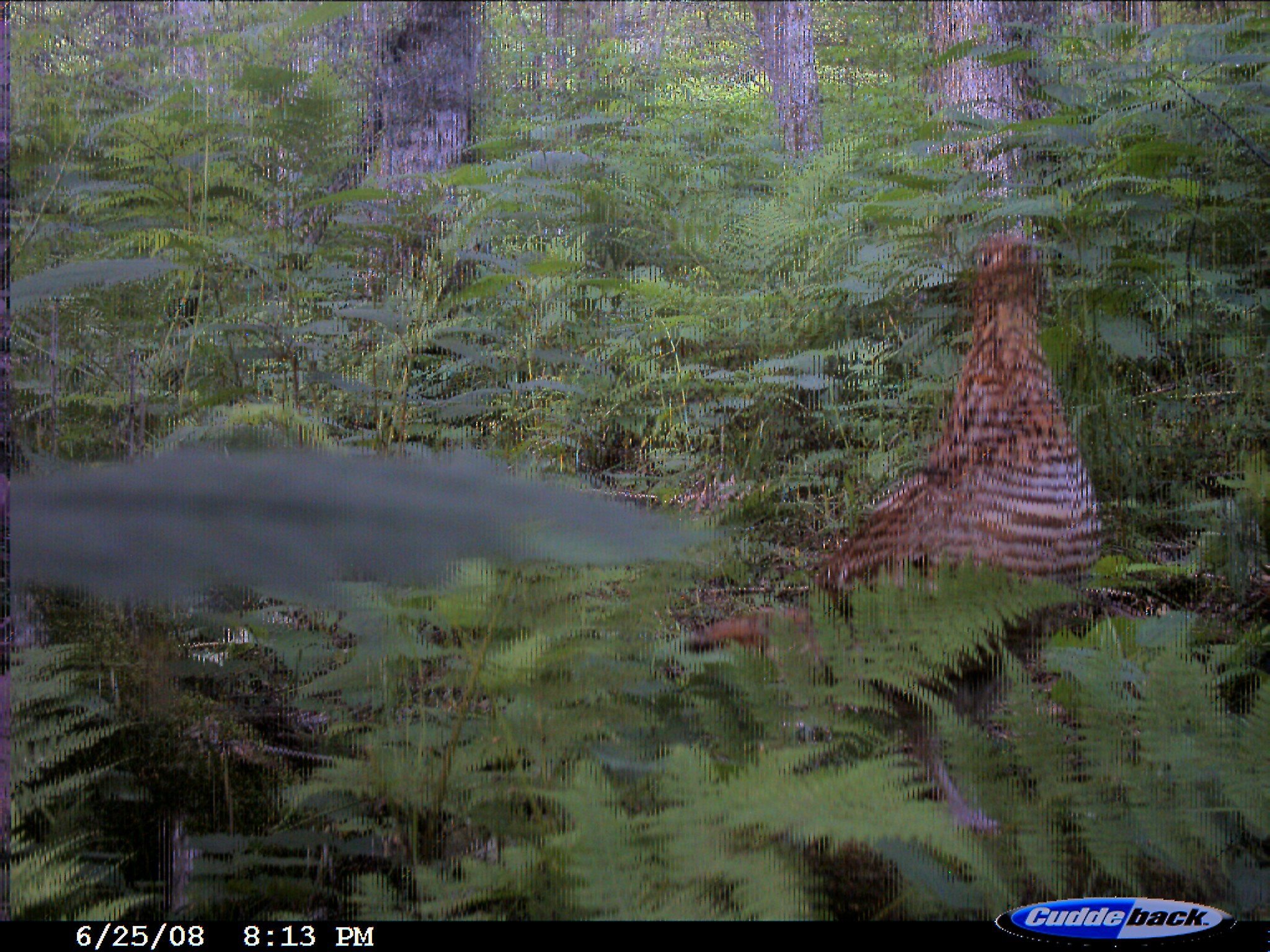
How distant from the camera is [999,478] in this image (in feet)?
2.42

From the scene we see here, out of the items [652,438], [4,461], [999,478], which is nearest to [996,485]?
[999,478]

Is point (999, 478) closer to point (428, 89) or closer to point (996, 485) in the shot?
point (996, 485)

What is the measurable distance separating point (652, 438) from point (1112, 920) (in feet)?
1.60

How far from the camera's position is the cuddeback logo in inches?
18.4

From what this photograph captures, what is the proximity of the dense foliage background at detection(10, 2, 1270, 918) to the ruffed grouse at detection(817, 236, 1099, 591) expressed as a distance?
23 millimetres

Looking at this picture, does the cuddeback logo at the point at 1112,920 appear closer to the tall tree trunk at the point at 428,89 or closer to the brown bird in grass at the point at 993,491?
the brown bird in grass at the point at 993,491

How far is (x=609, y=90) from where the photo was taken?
3.02ft

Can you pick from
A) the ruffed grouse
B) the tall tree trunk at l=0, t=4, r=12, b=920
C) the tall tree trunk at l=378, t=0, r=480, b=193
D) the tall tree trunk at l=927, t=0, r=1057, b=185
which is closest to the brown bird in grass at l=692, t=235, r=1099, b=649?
the ruffed grouse

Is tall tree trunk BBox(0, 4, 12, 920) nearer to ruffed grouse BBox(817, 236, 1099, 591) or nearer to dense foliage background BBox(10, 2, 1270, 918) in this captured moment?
dense foliage background BBox(10, 2, 1270, 918)

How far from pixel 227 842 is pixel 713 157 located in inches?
30.0

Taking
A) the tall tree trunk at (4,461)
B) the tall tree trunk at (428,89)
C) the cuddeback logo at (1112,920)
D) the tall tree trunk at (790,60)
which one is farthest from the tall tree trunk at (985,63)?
the tall tree trunk at (4,461)

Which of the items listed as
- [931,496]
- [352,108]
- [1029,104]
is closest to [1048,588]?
[931,496]

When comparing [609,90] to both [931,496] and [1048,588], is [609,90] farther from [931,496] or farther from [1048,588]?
[1048,588]

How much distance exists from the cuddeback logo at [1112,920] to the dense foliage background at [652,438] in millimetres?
13
